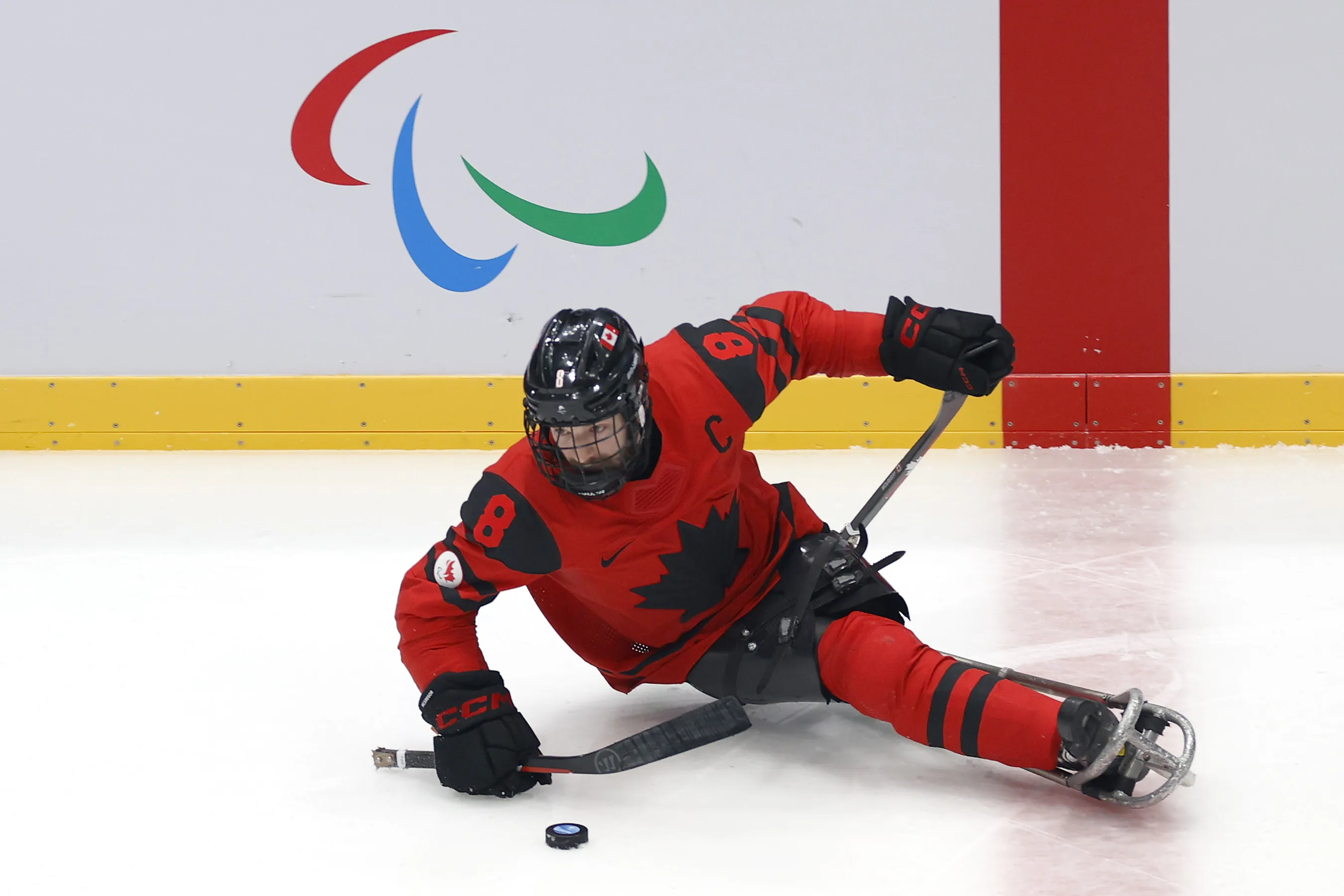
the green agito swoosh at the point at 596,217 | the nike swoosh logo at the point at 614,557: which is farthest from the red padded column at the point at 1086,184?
the nike swoosh logo at the point at 614,557

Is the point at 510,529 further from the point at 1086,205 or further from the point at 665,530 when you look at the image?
the point at 1086,205

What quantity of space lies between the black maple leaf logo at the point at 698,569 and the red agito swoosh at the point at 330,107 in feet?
11.9

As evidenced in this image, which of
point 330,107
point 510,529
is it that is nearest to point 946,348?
point 510,529

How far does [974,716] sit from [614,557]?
1.99ft

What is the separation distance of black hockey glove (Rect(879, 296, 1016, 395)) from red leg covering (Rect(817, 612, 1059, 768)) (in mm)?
459

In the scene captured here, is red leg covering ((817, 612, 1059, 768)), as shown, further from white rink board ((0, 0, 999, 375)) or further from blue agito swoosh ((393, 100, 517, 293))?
blue agito swoosh ((393, 100, 517, 293))

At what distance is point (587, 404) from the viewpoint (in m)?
1.87

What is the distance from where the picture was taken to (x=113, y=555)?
376 centimetres

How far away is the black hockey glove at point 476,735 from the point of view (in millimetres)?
2020

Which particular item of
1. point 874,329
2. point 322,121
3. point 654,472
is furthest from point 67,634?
point 322,121

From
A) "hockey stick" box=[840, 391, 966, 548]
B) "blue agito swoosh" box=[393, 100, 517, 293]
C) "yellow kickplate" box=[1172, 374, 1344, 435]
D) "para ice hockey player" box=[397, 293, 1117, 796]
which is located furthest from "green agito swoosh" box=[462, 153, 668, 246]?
"para ice hockey player" box=[397, 293, 1117, 796]

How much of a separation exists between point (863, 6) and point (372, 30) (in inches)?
77.3

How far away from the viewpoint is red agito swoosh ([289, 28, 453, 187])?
530cm

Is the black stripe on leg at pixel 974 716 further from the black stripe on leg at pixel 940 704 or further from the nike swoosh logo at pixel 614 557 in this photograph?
the nike swoosh logo at pixel 614 557
